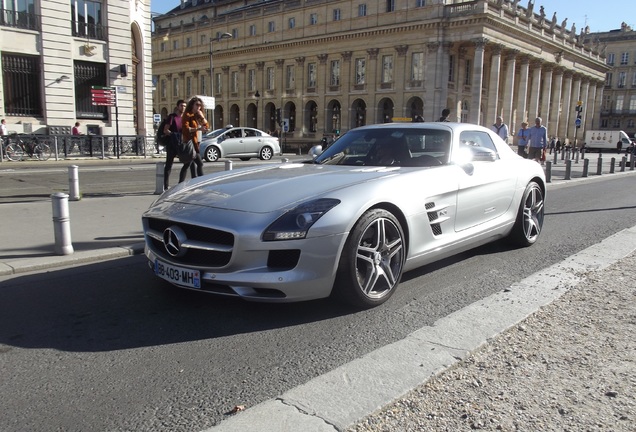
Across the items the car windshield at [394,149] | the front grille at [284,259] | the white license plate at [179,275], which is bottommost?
the white license plate at [179,275]

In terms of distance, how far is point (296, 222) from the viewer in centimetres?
383

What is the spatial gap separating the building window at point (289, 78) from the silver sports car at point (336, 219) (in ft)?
224

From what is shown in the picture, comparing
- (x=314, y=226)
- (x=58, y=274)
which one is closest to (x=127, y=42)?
(x=58, y=274)

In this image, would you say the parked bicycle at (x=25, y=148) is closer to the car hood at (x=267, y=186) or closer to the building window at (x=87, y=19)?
the building window at (x=87, y=19)

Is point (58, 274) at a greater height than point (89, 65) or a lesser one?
lesser

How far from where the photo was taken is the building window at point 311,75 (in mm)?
69750

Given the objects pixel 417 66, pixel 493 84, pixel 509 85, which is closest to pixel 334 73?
pixel 417 66

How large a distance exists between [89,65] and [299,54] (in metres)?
43.6

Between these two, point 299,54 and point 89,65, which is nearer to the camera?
point 89,65

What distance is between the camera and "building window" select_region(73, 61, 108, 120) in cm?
2928

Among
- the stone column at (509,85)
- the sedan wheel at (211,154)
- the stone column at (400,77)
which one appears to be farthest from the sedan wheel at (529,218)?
the stone column at (509,85)

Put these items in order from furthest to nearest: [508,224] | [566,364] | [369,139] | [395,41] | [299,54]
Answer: [299,54] < [395,41] < [508,224] < [369,139] < [566,364]

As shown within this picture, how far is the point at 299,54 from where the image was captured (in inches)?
2761

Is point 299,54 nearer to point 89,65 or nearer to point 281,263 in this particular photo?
point 89,65
